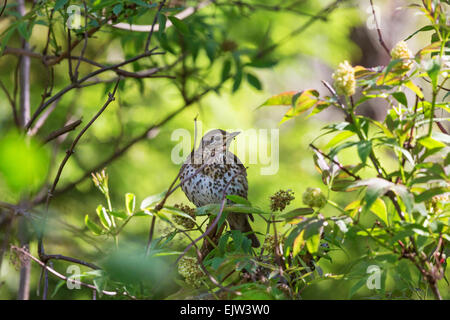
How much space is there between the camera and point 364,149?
3.48ft

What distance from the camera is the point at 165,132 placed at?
11.5 ft

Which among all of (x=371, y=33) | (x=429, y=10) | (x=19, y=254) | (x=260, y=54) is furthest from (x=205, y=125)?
(x=371, y=33)

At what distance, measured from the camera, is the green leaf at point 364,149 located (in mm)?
1038

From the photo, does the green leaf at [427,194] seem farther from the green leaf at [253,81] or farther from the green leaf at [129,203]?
the green leaf at [253,81]

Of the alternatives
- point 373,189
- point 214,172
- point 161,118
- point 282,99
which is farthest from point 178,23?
point 161,118

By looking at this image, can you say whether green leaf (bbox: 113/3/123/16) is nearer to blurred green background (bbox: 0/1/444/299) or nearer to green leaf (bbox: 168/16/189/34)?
green leaf (bbox: 168/16/189/34)

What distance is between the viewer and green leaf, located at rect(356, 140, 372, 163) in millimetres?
1038

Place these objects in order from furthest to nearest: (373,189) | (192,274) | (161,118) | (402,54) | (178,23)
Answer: (161,118), (178,23), (192,274), (402,54), (373,189)

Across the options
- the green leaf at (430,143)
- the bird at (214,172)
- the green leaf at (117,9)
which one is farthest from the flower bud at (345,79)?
the bird at (214,172)

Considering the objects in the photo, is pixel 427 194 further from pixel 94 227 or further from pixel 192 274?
pixel 94 227

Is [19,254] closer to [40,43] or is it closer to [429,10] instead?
[429,10]

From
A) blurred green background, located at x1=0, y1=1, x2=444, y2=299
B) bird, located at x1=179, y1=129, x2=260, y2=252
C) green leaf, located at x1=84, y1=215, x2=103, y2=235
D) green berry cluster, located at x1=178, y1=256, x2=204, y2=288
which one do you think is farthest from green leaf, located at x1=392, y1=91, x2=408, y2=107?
blurred green background, located at x1=0, y1=1, x2=444, y2=299
